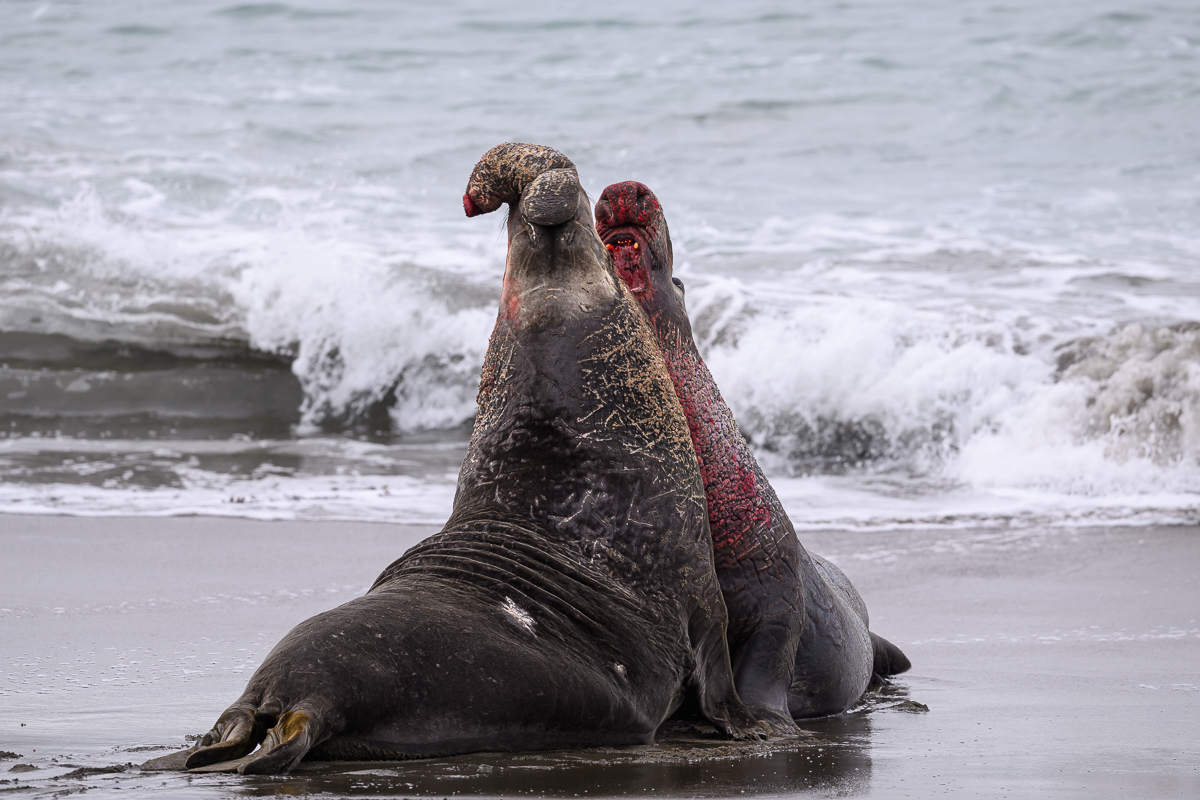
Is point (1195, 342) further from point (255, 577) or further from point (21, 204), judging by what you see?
point (21, 204)

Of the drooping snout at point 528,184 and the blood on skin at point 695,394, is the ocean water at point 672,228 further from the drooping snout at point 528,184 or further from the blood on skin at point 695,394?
the drooping snout at point 528,184

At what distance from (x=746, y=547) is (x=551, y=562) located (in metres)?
0.67

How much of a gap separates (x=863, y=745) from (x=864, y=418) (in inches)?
273

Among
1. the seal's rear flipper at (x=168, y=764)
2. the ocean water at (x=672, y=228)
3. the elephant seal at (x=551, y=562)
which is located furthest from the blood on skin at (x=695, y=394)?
the ocean water at (x=672, y=228)

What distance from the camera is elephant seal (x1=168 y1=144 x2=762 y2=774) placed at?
2961 mm

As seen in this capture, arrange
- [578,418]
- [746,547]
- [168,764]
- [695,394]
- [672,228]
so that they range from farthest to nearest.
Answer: [672,228]
[695,394]
[746,547]
[578,418]
[168,764]

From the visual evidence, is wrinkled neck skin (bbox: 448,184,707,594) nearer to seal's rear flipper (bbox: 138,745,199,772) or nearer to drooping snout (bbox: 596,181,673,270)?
drooping snout (bbox: 596,181,673,270)

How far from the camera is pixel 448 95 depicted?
23438 mm

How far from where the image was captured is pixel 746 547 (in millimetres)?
3773

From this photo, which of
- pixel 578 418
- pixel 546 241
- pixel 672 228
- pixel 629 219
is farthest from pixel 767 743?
pixel 672 228

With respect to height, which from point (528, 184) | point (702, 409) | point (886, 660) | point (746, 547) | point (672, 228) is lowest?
point (886, 660)

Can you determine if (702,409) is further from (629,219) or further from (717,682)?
(717,682)

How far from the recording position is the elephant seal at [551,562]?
2.96m

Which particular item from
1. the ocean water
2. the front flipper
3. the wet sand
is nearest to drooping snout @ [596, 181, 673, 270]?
the front flipper
